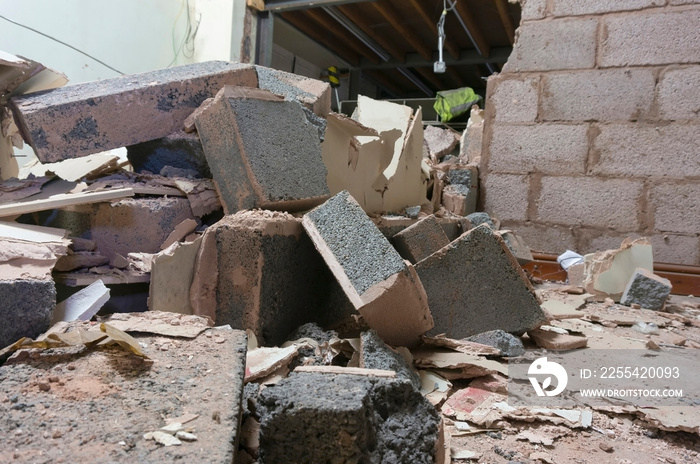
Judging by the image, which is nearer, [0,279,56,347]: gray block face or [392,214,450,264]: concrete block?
[0,279,56,347]: gray block face

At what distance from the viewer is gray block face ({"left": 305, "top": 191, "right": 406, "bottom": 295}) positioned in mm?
2221

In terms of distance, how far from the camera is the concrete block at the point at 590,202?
188 inches

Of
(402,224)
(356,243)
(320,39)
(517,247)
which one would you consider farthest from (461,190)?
(320,39)

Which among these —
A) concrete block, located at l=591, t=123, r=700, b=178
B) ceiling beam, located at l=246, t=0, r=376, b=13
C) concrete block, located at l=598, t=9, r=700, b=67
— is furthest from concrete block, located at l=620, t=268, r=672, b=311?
ceiling beam, located at l=246, t=0, r=376, b=13

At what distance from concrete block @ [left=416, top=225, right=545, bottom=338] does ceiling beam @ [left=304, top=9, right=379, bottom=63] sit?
5442mm

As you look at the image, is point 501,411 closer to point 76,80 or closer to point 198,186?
point 198,186

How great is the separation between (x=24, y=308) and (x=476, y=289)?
201cm

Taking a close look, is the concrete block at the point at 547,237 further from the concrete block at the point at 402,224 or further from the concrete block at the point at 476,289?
the concrete block at the point at 476,289

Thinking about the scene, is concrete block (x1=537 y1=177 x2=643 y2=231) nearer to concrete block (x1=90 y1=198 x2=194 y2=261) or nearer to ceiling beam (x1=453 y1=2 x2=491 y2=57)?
ceiling beam (x1=453 y1=2 x2=491 y2=57)

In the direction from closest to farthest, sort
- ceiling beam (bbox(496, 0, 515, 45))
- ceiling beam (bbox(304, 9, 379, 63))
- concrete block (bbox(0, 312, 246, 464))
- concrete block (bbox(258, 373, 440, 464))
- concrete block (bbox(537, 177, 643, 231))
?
concrete block (bbox(0, 312, 246, 464)) < concrete block (bbox(258, 373, 440, 464)) < concrete block (bbox(537, 177, 643, 231)) < ceiling beam (bbox(496, 0, 515, 45)) < ceiling beam (bbox(304, 9, 379, 63))

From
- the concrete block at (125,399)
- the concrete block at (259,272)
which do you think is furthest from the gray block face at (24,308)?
Result: the concrete block at (259,272)

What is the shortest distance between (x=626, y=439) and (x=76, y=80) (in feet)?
19.2

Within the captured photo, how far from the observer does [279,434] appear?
1.42m

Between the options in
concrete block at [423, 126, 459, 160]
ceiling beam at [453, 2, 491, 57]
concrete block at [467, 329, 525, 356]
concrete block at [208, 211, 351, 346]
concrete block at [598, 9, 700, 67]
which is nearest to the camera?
concrete block at [208, 211, 351, 346]
